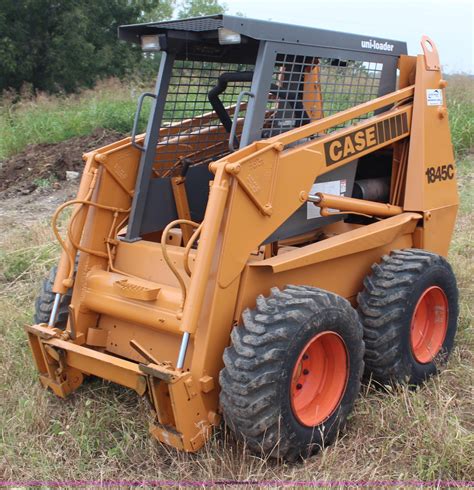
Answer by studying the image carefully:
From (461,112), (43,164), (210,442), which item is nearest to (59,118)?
(43,164)

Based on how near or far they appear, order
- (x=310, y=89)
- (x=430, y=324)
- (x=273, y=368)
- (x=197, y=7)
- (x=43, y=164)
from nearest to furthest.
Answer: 1. (x=273, y=368)
2. (x=310, y=89)
3. (x=430, y=324)
4. (x=43, y=164)
5. (x=197, y=7)

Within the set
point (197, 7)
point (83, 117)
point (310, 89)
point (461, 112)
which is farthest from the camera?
point (197, 7)

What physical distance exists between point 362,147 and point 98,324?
5.86 ft

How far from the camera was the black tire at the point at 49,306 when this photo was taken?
3713 millimetres

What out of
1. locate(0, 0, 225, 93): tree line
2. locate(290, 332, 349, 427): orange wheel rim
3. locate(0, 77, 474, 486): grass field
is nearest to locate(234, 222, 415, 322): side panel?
locate(290, 332, 349, 427): orange wheel rim

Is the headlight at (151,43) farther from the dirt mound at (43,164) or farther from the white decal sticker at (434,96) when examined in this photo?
the dirt mound at (43,164)

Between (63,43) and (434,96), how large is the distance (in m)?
20.1

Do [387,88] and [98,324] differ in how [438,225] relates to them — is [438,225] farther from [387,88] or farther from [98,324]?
[98,324]

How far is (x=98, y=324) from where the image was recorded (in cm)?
373

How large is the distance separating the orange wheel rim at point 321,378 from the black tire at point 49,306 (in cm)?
136

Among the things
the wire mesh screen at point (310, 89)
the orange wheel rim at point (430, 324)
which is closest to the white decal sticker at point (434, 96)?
the wire mesh screen at point (310, 89)

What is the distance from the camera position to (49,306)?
12.3 feet

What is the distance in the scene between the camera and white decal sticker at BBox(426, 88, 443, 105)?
416 centimetres

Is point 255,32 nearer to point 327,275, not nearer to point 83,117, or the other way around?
point 327,275
